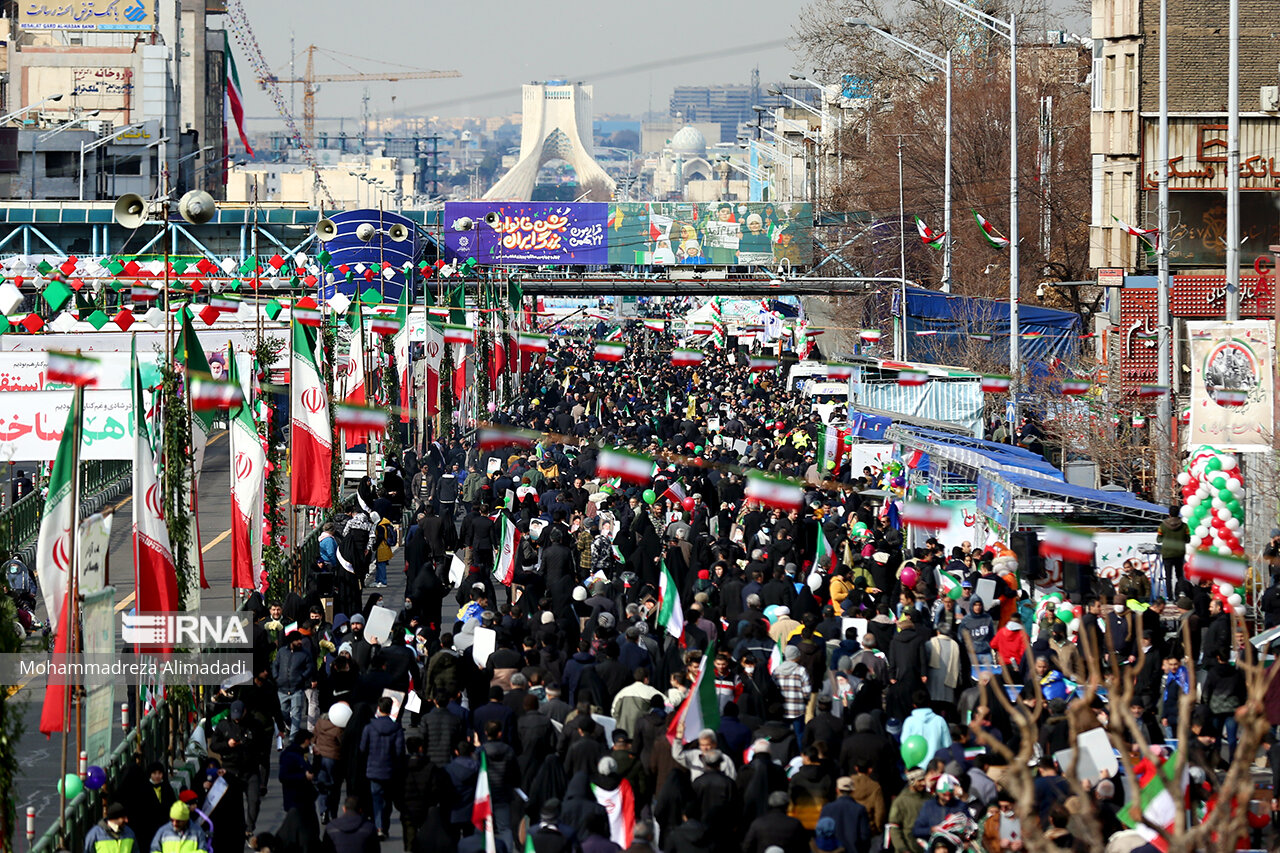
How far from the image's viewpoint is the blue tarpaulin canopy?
41.4 metres

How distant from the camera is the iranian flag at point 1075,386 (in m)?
32.8

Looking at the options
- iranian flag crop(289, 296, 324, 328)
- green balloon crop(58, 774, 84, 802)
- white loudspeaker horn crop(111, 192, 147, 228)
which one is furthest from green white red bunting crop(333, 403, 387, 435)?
green balloon crop(58, 774, 84, 802)

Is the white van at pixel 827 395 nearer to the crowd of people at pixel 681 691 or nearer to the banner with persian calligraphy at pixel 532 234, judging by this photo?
the crowd of people at pixel 681 691

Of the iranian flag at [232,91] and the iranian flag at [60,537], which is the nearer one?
the iranian flag at [60,537]

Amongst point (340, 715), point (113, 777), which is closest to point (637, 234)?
point (340, 715)

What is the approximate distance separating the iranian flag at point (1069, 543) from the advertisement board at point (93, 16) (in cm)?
10975

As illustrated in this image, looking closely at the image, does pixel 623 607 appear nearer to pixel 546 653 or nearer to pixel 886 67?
pixel 546 653

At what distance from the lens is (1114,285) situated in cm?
3850

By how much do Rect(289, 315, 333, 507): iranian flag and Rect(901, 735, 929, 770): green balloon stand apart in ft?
35.3

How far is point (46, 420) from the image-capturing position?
74.0 ft

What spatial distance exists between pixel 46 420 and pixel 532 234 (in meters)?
57.4

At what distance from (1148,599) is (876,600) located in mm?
2582

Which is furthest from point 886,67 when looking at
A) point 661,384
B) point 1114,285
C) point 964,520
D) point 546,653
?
point 546,653

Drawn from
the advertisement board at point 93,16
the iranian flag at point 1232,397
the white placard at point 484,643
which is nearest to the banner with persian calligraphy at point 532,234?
the advertisement board at point 93,16
